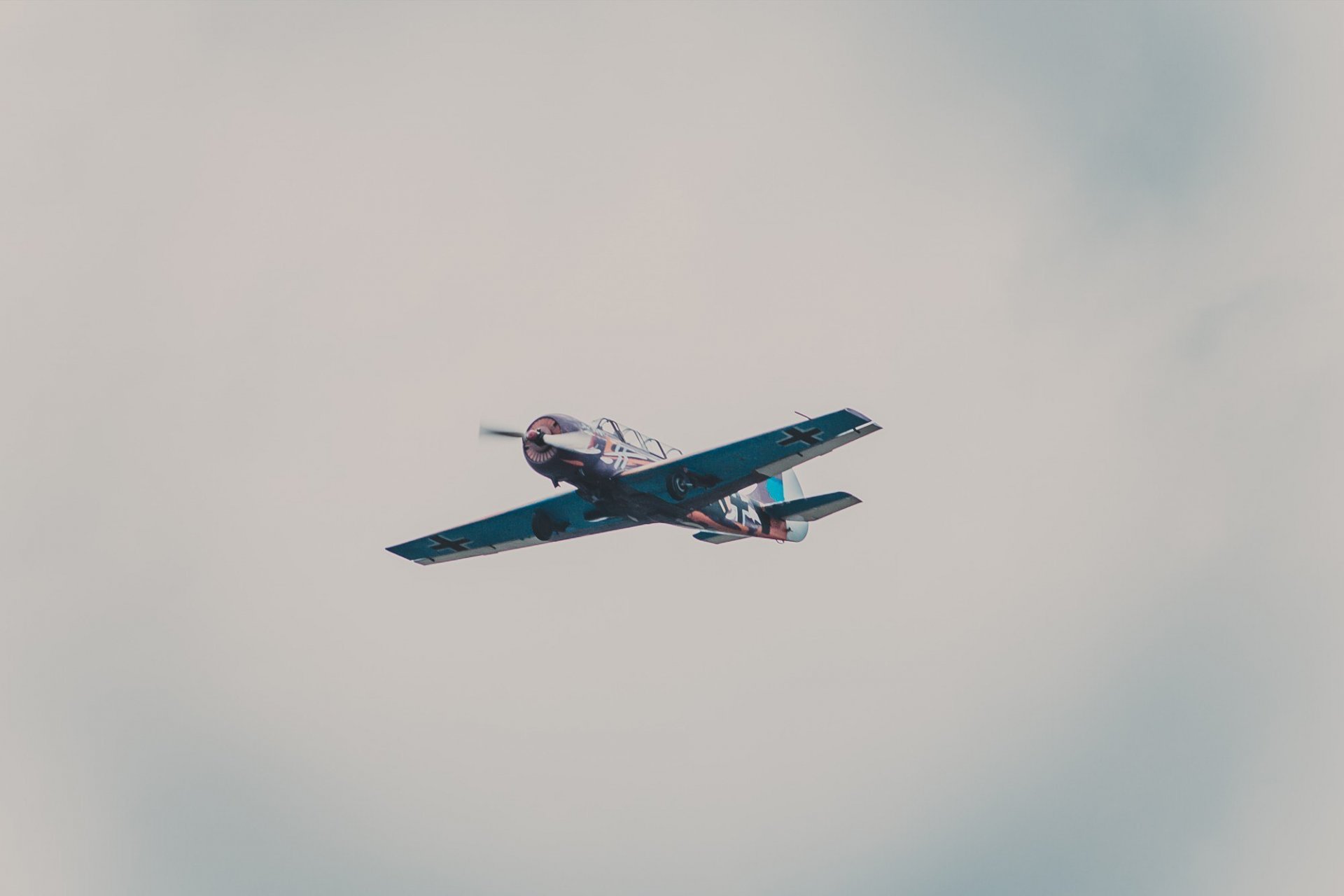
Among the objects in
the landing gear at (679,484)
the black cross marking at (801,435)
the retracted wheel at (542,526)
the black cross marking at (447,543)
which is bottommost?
the black cross marking at (801,435)

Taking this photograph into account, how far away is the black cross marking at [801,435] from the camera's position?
4741cm

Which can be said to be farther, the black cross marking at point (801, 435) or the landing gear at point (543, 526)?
the landing gear at point (543, 526)

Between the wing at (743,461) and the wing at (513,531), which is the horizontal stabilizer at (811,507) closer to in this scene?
the wing at (743,461)

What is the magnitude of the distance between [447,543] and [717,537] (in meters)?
8.78

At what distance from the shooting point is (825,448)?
1891 inches

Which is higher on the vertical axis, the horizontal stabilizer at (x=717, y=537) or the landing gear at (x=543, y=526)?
the landing gear at (x=543, y=526)

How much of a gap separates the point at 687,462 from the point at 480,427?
562 centimetres

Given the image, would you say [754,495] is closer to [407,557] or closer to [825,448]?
[825,448]

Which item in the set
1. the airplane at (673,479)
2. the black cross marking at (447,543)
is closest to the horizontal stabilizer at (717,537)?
the airplane at (673,479)

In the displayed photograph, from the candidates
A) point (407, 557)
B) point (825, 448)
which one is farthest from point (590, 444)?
point (407, 557)

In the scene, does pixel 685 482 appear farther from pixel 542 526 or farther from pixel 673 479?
pixel 542 526

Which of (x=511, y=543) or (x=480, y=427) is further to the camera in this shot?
(x=511, y=543)

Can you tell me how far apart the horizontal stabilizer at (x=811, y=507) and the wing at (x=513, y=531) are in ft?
14.7

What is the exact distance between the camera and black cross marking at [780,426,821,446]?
156ft
